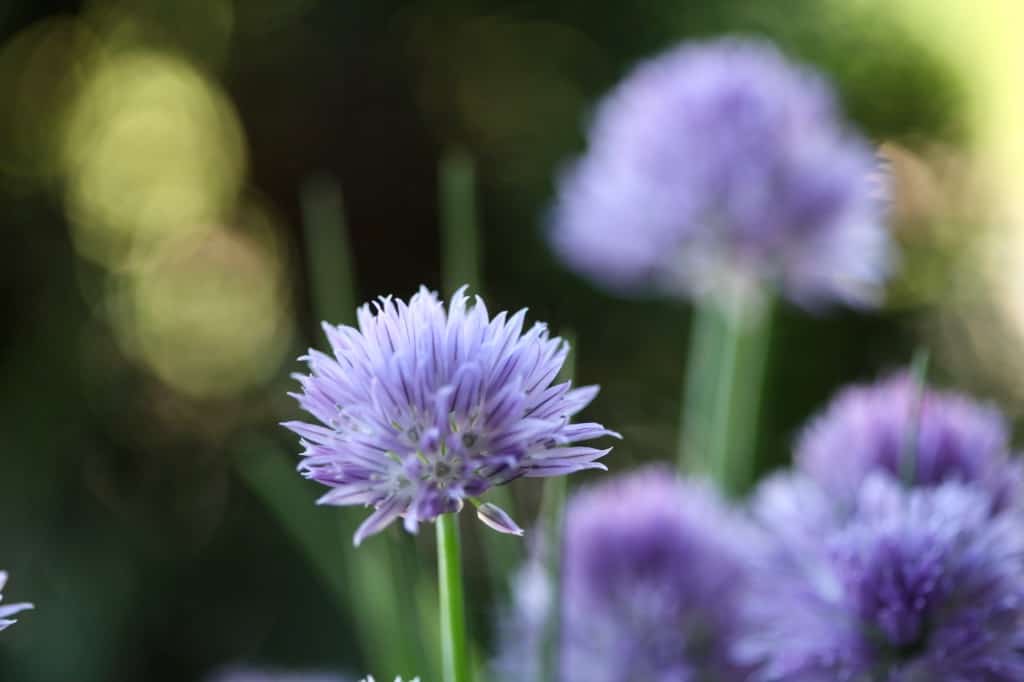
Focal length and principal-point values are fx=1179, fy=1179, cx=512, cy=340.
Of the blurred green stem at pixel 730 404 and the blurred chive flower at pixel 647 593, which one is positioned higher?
the blurred green stem at pixel 730 404

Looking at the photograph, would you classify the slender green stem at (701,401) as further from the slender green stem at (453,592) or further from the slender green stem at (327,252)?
the slender green stem at (453,592)

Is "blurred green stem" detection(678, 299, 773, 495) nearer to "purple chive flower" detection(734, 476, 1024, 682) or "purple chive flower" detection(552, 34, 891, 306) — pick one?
"purple chive flower" detection(552, 34, 891, 306)

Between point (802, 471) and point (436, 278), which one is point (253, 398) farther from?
point (802, 471)

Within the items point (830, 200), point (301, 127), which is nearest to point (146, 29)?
point (301, 127)

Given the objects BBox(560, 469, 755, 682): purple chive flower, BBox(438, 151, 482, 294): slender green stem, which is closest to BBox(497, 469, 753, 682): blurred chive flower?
BBox(560, 469, 755, 682): purple chive flower

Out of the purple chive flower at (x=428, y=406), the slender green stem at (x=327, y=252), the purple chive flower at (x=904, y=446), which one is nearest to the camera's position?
the purple chive flower at (x=428, y=406)

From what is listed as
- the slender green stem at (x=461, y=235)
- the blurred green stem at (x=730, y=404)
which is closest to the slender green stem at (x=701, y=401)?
the blurred green stem at (x=730, y=404)
